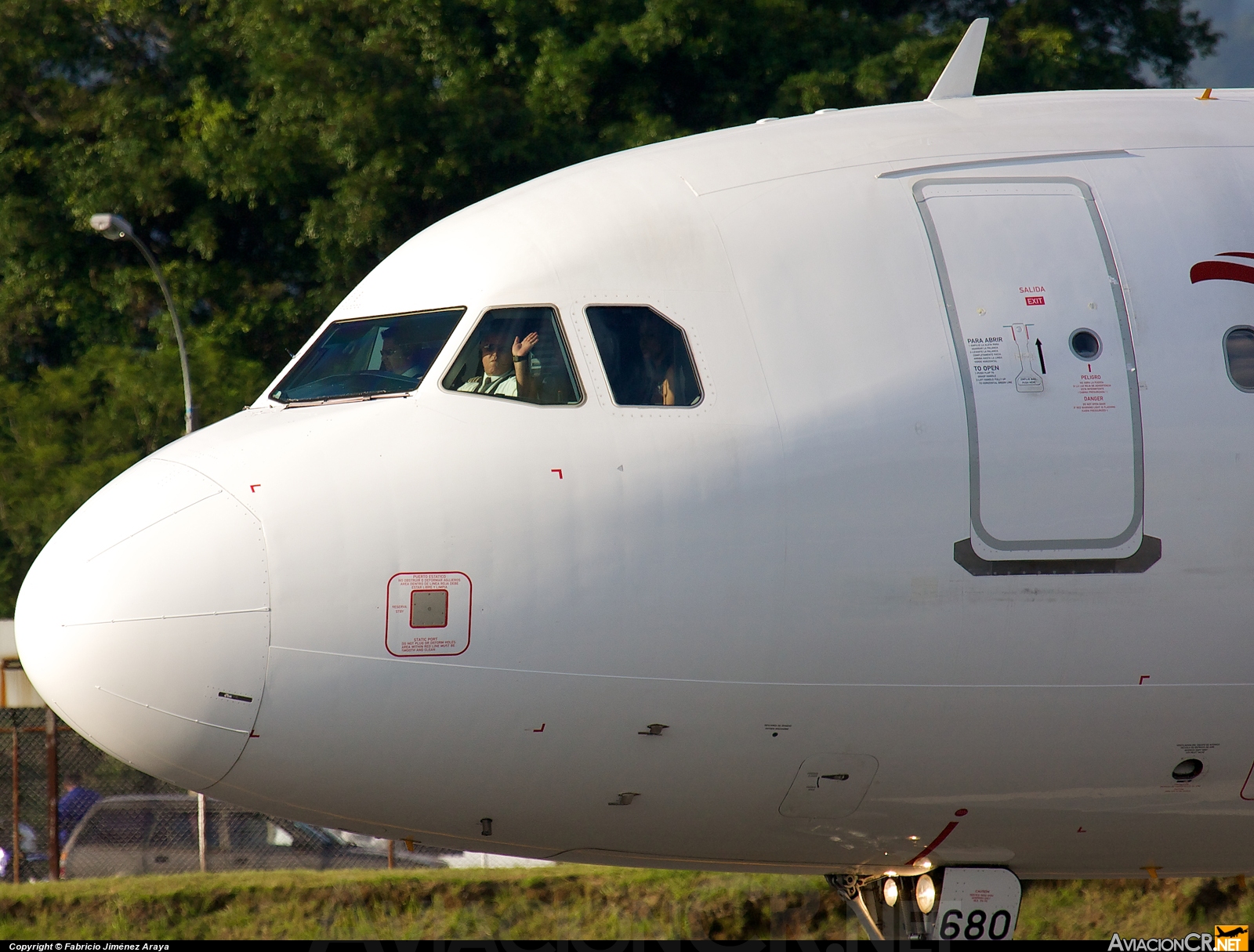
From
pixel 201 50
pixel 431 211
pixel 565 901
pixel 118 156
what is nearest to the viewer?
pixel 565 901

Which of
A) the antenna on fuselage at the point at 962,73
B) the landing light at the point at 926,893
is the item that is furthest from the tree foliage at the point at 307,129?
the landing light at the point at 926,893

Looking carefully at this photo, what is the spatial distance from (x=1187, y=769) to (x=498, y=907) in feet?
23.2

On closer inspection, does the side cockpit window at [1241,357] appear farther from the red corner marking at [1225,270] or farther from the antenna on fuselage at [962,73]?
the antenna on fuselage at [962,73]

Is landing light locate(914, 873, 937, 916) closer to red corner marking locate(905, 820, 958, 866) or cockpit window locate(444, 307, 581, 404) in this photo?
red corner marking locate(905, 820, 958, 866)

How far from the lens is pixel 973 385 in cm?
639

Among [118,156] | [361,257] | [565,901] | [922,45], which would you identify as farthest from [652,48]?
[565,901]

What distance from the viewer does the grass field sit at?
38.9 ft

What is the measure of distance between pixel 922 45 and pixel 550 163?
733cm

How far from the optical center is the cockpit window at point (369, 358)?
6668mm

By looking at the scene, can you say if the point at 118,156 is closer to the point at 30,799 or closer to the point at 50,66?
the point at 50,66

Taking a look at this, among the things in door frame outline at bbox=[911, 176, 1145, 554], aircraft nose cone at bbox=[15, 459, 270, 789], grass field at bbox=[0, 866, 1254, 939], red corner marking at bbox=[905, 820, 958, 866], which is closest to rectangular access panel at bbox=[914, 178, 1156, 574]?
door frame outline at bbox=[911, 176, 1145, 554]

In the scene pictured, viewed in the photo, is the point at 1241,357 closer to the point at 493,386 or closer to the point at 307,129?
the point at 493,386

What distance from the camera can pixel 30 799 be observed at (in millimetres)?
22750

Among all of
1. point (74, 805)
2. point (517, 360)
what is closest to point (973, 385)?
point (517, 360)
